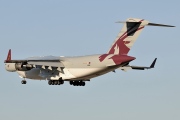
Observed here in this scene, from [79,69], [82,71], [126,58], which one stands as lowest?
[82,71]

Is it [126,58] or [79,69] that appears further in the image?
[79,69]

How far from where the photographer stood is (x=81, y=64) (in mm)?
70812

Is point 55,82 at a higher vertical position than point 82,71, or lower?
lower

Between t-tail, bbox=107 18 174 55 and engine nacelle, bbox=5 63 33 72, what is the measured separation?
8.72m

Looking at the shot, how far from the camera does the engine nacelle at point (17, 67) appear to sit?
239 feet

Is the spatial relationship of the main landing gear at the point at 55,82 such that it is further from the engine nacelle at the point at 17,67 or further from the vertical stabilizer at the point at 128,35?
the vertical stabilizer at the point at 128,35

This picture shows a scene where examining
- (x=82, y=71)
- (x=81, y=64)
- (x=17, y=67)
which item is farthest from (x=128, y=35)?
(x=17, y=67)

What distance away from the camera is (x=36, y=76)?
248 feet

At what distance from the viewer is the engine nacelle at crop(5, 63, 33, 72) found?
72938 millimetres

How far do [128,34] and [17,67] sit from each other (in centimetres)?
1144

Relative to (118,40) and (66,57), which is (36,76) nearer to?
(66,57)

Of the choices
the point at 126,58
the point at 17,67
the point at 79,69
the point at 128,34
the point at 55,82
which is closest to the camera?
the point at 126,58

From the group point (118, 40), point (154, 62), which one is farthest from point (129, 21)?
point (154, 62)

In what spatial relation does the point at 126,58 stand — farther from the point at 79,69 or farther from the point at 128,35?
the point at 79,69
